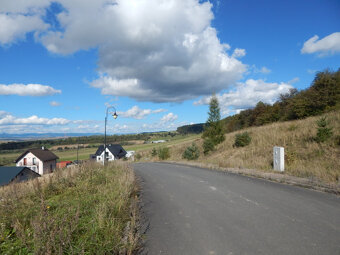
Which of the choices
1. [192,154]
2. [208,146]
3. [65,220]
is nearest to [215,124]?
[208,146]

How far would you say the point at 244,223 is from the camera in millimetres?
4719

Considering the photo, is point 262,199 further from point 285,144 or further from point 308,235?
point 285,144

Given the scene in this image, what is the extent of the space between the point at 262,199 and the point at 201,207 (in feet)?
7.01

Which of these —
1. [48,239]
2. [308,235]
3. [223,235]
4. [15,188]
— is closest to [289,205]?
[308,235]

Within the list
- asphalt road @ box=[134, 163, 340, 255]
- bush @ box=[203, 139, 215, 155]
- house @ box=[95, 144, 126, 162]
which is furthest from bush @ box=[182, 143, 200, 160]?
house @ box=[95, 144, 126, 162]

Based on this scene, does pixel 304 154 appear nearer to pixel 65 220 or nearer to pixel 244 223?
pixel 244 223

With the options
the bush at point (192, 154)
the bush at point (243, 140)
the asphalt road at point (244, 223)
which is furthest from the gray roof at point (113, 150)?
the asphalt road at point (244, 223)

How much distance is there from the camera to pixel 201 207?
19.9 ft

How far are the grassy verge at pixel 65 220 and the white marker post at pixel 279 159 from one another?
28.0 feet

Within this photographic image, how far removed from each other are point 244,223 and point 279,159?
8536 mm

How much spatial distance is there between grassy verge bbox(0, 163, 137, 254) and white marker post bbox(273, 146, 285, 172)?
28.0 ft

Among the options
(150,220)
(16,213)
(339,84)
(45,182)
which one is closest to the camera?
(16,213)

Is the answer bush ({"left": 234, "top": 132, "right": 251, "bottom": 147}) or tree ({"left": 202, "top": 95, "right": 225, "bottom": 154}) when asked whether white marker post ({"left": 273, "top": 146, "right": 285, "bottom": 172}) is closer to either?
bush ({"left": 234, "top": 132, "right": 251, "bottom": 147})

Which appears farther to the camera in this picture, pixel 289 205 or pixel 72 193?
pixel 72 193
